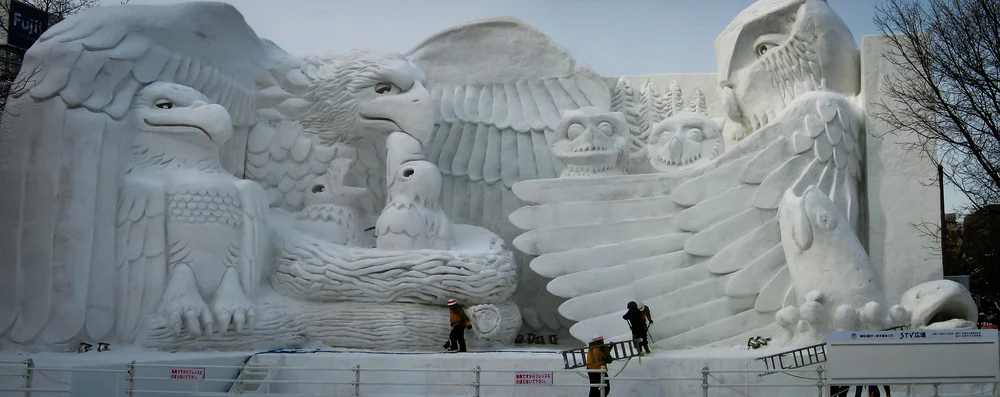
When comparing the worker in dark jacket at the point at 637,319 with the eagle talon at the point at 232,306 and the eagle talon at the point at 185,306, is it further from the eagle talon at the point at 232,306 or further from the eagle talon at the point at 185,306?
the eagle talon at the point at 185,306

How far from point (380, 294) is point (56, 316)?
228 cm

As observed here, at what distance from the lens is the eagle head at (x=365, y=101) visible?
9102 millimetres

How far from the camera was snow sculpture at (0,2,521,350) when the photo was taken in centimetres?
753

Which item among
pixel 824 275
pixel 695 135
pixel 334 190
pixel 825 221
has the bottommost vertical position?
pixel 824 275

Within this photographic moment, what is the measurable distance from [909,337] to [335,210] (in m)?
4.90

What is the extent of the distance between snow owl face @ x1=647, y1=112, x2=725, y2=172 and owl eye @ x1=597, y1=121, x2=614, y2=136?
39 cm

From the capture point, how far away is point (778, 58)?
9.01 meters

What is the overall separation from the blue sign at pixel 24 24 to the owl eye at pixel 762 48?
7.27m

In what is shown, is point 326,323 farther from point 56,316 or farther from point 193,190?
point 56,316

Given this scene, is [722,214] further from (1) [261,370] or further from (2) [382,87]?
(1) [261,370]

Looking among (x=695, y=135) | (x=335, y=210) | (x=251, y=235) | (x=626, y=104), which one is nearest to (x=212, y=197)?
(x=251, y=235)

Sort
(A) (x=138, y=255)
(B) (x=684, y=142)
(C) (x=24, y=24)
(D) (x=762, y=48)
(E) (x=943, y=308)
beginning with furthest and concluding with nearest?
1. (C) (x=24, y=24)
2. (D) (x=762, y=48)
3. (B) (x=684, y=142)
4. (A) (x=138, y=255)
5. (E) (x=943, y=308)

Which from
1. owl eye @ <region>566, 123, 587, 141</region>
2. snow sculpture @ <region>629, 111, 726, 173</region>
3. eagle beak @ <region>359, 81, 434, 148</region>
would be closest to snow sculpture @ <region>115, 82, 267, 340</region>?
eagle beak @ <region>359, 81, 434, 148</region>

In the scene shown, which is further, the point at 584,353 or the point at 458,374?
the point at 458,374
